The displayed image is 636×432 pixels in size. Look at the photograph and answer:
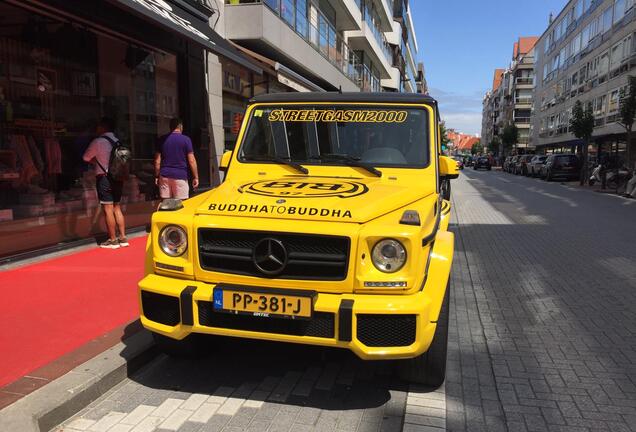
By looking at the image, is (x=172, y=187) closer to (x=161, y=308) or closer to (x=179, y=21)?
(x=179, y=21)

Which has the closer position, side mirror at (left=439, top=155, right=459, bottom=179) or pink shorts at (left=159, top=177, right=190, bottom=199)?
side mirror at (left=439, top=155, right=459, bottom=179)

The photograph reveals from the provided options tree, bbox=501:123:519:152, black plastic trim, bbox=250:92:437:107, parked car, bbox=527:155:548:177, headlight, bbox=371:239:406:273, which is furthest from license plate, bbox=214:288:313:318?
tree, bbox=501:123:519:152

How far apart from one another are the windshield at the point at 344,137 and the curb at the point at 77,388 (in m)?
1.83

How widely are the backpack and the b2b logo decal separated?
3.73 metres

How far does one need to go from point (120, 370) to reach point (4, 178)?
4.72 meters

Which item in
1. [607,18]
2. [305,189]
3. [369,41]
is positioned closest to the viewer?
[305,189]

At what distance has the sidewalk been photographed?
333cm

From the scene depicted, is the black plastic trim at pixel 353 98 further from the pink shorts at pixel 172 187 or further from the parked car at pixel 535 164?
the parked car at pixel 535 164

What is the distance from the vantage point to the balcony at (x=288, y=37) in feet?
40.7

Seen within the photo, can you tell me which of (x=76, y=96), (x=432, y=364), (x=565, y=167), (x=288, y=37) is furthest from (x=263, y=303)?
(x=565, y=167)

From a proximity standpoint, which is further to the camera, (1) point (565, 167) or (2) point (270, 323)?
(1) point (565, 167)

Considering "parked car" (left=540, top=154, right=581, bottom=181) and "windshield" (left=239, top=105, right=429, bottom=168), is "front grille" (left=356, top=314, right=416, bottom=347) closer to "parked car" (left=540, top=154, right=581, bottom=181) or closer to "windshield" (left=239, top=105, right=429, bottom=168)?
"windshield" (left=239, top=105, right=429, bottom=168)

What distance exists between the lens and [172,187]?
7.50 meters

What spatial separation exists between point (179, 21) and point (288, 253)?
21.2ft
